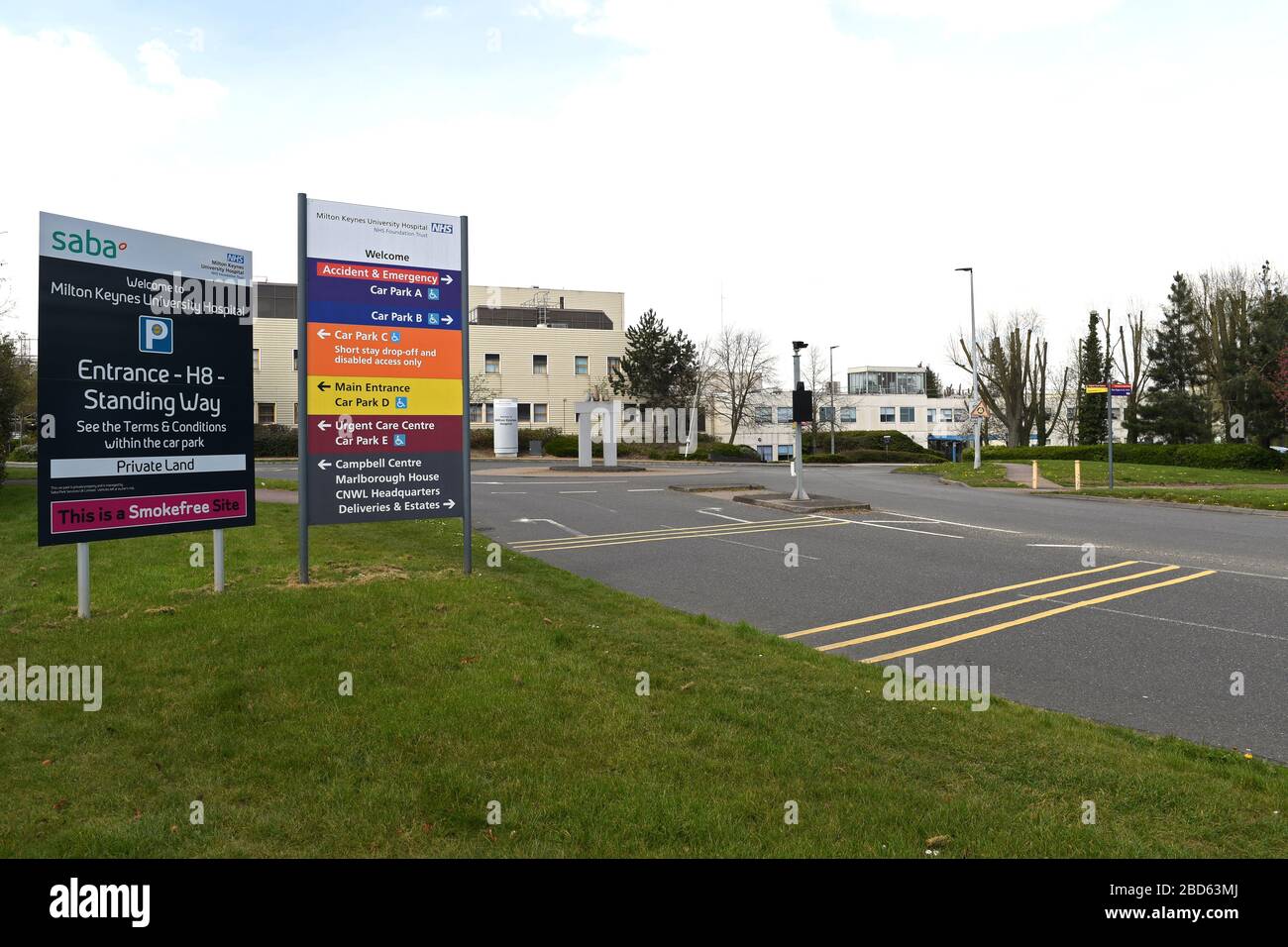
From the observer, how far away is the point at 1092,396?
64.2 m

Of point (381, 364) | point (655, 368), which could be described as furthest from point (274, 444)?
point (381, 364)

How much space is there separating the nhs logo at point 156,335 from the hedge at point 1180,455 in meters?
40.7

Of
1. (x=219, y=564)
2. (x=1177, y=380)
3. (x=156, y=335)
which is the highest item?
(x=1177, y=380)

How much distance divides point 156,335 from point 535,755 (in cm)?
652

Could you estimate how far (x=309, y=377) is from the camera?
9.53 metres

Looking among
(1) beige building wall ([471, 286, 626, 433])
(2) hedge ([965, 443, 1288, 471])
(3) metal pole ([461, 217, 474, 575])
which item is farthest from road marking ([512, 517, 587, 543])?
(1) beige building wall ([471, 286, 626, 433])

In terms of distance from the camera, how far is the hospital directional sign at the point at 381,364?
964 centimetres

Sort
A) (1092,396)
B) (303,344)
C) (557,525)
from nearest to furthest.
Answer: (303,344) < (557,525) < (1092,396)

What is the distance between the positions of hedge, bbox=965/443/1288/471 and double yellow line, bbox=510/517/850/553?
28.6m

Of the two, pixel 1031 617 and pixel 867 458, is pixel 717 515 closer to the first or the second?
pixel 1031 617

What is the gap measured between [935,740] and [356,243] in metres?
8.14

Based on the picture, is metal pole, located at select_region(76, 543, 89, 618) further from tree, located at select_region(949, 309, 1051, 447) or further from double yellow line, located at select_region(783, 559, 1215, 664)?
tree, located at select_region(949, 309, 1051, 447)

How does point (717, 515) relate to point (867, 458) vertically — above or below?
below
